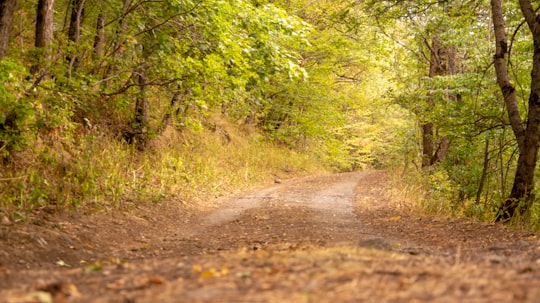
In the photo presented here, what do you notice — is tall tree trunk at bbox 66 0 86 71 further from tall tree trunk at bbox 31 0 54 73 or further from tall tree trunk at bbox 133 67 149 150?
tall tree trunk at bbox 133 67 149 150

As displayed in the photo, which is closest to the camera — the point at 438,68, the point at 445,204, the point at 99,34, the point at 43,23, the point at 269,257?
the point at 269,257

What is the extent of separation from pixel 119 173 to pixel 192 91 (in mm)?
2897

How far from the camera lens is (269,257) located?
380 centimetres

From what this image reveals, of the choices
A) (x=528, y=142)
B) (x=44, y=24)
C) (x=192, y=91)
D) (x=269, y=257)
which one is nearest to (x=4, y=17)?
(x=44, y=24)

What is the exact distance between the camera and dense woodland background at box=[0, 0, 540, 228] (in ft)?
22.9

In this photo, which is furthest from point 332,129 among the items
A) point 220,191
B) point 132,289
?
point 132,289

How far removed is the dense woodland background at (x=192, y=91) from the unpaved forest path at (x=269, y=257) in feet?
2.48

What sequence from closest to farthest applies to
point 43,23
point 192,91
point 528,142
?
point 528,142, point 43,23, point 192,91

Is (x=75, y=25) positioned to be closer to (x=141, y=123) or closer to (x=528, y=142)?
(x=141, y=123)

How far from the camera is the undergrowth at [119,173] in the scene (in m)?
6.57

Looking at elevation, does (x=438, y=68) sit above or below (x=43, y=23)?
above

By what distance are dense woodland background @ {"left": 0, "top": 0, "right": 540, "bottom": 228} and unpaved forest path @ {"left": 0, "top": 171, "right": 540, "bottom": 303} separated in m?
0.76

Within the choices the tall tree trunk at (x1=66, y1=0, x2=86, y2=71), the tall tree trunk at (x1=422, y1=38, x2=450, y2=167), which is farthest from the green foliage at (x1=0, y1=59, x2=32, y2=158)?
the tall tree trunk at (x1=422, y1=38, x2=450, y2=167)

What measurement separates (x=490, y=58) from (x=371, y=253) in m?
9.20
